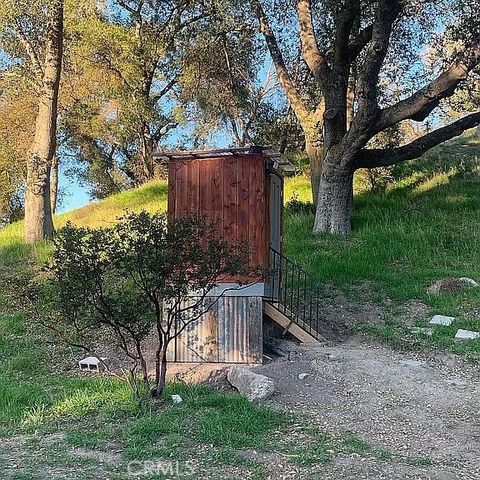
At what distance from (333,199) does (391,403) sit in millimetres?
7661

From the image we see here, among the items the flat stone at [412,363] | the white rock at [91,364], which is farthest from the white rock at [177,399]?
the flat stone at [412,363]

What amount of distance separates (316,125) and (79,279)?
1062 cm

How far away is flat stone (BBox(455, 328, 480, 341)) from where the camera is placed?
845 centimetres

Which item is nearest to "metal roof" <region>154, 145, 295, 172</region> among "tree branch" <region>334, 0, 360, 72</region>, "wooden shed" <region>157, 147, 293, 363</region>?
"wooden shed" <region>157, 147, 293, 363</region>

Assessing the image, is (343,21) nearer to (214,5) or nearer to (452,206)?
(214,5)

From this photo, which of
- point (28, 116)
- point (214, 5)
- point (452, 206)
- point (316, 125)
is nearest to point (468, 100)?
point (452, 206)

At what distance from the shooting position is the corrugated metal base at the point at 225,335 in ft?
25.6

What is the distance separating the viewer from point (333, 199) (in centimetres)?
1348

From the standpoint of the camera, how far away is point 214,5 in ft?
43.1

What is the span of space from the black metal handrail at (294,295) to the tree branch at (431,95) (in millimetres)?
3972

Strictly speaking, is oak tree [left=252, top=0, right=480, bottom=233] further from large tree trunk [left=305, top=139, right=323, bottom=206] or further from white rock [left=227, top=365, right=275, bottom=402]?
white rock [left=227, top=365, right=275, bottom=402]

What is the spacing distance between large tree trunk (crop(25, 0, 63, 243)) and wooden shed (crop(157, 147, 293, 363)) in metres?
6.33

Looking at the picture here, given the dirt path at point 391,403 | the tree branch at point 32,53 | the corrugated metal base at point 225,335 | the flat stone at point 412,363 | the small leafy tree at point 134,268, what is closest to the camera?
the dirt path at point 391,403

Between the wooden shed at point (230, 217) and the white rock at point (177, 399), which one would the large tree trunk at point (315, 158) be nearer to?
the wooden shed at point (230, 217)
